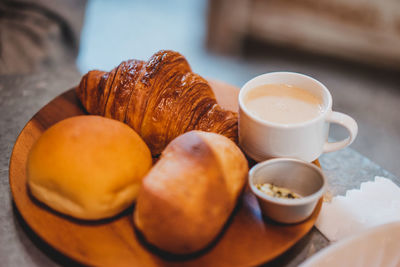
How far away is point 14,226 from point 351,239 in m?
0.65

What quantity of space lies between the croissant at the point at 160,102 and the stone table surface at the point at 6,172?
278 mm

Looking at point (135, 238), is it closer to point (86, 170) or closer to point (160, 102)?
point (86, 170)

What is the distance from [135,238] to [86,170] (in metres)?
0.16

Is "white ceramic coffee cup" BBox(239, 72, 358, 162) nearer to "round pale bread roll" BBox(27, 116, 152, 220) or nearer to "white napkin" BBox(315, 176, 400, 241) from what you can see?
"white napkin" BBox(315, 176, 400, 241)

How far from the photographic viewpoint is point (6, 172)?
0.90 metres

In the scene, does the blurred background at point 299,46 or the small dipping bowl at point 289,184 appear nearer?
the small dipping bowl at point 289,184

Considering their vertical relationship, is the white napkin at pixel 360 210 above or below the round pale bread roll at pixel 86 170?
below

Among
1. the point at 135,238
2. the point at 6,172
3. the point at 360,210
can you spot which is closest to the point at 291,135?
the point at 360,210

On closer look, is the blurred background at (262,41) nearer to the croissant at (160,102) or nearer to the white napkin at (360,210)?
the croissant at (160,102)

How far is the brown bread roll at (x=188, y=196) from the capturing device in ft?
2.07

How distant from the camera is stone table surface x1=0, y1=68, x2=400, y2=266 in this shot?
0.73 m

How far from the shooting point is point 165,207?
2.09 ft

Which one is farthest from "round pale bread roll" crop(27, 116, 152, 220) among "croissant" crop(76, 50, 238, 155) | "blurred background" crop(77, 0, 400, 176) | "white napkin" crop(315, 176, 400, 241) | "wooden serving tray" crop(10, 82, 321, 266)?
"blurred background" crop(77, 0, 400, 176)

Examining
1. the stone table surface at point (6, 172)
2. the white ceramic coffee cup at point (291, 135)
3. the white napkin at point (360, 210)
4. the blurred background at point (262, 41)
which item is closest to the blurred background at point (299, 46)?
the blurred background at point (262, 41)
